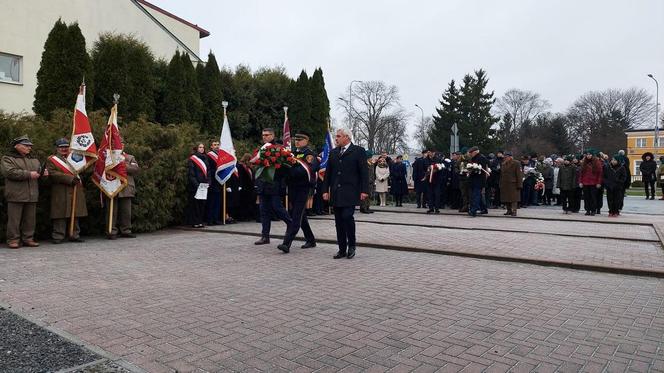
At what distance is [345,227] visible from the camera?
8.23 m

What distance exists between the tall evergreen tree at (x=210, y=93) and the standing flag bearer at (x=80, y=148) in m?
12.3

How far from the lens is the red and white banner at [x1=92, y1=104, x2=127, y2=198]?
1034cm

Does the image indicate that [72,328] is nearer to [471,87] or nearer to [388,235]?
[388,235]

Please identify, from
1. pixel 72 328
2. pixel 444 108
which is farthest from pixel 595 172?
pixel 444 108

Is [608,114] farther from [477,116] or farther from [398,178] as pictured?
[398,178]

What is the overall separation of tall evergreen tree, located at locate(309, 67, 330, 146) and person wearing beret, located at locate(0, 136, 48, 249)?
17.7 meters

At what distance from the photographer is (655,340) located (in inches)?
169

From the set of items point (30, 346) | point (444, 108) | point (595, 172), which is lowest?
point (30, 346)

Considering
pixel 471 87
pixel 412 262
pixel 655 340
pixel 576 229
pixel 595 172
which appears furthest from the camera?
pixel 471 87

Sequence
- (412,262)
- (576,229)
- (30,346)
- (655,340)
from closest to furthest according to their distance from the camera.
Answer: (30,346) → (655,340) → (412,262) → (576,229)

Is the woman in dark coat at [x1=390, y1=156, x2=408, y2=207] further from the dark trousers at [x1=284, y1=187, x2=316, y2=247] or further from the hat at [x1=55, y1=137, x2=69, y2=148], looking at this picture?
the hat at [x1=55, y1=137, x2=69, y2=148]

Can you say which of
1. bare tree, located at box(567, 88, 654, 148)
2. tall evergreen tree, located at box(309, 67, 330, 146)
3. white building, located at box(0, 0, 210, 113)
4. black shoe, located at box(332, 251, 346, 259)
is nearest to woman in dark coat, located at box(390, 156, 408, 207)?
tall evergreen tree, located at box(309, 67, 330, 146)

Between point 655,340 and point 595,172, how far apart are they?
1224 centimetres

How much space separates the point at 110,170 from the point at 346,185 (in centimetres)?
515
